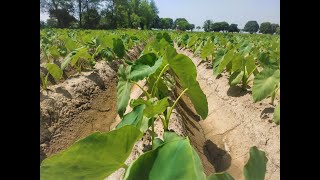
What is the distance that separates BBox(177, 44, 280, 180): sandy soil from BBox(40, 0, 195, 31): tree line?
21.0m

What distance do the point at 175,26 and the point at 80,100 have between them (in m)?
42.2

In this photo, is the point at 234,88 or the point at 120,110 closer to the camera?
the point at 120,110

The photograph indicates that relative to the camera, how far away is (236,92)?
14.7ft

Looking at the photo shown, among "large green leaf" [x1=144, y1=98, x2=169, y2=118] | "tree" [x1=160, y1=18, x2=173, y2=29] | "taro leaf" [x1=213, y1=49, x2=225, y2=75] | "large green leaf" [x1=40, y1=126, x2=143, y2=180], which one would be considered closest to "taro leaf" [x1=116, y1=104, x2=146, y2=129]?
"large green leaf" [x1=144, y1=98, x2=169, y2=118]

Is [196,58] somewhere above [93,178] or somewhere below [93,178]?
above

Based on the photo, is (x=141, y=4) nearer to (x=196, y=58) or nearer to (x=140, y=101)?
(x=196, y=58)

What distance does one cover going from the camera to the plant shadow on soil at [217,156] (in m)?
2.93

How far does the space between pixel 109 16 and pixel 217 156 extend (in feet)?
118

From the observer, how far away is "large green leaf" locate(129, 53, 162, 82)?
247 cm

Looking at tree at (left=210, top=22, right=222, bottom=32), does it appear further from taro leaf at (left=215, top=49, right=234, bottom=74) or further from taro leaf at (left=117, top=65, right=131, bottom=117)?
taro leaf at (left=117, top=65, right=131, bottom=117)

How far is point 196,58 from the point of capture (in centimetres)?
871

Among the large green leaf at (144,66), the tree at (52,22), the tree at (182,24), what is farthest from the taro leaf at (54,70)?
the tree at (182,24)
